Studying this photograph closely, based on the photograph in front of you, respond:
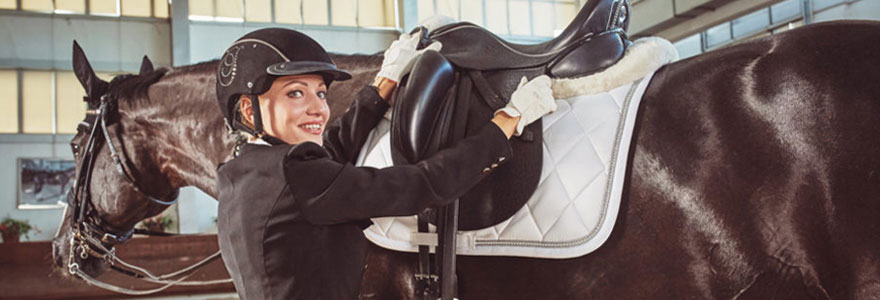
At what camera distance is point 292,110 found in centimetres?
140

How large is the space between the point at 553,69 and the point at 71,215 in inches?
80.5

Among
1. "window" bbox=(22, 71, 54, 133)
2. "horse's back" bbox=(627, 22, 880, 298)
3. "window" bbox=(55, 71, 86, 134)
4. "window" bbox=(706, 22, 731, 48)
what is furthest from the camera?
"window" bbox=(55, 71, 86, 134)

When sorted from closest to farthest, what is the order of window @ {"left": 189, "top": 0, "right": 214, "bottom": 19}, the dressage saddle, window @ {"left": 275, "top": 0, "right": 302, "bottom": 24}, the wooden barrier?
the dressage saddle
the wooden barrier
window @ {"left": 189, "top": 0, "right": 214, "bottom": 19}
window @ {"left": 275, "top": 0, "right": 302, "bottom": 24}

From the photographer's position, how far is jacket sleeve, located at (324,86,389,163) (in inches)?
69.1

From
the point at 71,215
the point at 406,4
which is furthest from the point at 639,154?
the point at 406,4

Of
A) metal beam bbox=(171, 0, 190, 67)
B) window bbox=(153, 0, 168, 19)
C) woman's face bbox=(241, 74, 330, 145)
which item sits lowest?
woman's face bbox=(241, 74, 330, 145)

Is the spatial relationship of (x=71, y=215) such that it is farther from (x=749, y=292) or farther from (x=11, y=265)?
(x=11, y=265)

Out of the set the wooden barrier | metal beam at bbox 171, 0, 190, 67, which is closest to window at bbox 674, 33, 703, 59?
the wooden barrier

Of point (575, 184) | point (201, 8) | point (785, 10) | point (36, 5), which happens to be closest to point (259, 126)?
point (575, 184)

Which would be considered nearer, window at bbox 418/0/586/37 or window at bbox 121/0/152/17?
window at bbox 121/0/152/17

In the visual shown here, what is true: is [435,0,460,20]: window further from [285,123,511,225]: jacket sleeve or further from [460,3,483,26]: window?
[285,123,511,225]: jacket sleeve

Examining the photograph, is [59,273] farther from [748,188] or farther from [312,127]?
[748,188]

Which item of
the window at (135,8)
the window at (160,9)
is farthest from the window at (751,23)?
the window at (135,8)

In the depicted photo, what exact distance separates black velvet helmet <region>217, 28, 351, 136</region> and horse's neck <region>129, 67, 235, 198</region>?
0.86 meters
